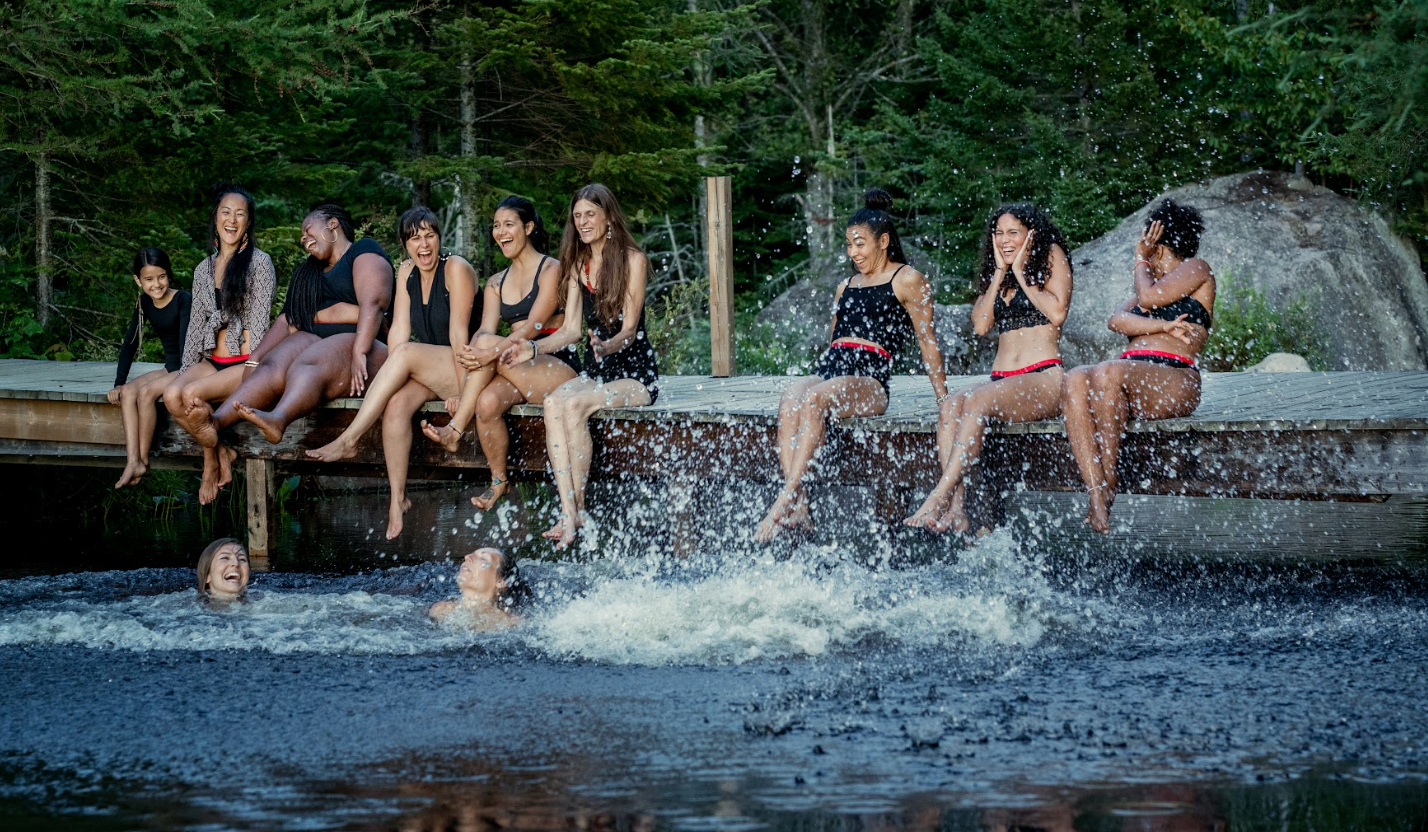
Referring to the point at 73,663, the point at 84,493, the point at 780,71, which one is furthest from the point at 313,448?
the point at 780,71

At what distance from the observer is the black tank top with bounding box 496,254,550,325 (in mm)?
8180

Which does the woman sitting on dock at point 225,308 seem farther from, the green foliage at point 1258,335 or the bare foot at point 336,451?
the green foliage at point 1258,335

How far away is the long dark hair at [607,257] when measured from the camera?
812 centimetres

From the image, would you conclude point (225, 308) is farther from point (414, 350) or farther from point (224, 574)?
point (224, 574)

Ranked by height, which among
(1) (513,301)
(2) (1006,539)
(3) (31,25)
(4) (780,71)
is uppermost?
(4) (780,71)

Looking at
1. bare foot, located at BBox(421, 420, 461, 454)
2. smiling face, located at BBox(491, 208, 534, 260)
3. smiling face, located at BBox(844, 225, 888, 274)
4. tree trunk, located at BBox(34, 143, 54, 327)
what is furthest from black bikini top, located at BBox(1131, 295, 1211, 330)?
tree trunk, located at BBox(34, 143, 54, 327)

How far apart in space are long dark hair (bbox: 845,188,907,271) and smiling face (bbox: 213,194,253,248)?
3.70 meters

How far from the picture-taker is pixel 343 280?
28.8ft

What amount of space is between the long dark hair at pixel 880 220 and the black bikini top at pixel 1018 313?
56 centimetres

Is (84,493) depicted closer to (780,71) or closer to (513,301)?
(513,301)

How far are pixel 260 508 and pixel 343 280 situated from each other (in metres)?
2.63

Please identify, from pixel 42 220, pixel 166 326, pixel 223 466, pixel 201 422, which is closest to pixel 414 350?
A: pixel 201 422

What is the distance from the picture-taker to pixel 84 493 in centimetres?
1380

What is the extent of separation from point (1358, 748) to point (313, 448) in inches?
258
